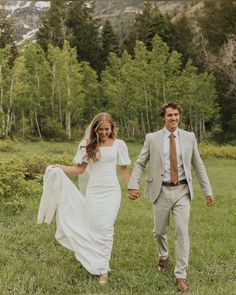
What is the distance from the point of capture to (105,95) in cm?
4909

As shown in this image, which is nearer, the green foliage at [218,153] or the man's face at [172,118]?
the man's face at [172,118]

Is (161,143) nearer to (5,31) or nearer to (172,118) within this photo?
(172,118)

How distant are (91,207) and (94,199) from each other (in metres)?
0.12

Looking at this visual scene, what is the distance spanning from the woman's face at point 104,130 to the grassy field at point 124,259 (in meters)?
1.88

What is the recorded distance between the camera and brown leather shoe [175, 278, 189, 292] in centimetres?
638

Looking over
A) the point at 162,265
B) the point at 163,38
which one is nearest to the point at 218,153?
the point at 162,265

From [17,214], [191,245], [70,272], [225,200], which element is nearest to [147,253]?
[191,245]

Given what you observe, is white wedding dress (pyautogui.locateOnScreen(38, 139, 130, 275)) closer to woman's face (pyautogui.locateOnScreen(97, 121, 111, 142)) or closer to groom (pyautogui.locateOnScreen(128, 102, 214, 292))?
woman's face (pyautogui.locateOnScreen(97, 121, 111, 142))

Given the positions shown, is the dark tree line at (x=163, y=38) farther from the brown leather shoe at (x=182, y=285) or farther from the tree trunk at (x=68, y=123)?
the brown leather shoe at (x=182, y=285)

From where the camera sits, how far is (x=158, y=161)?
6820mm

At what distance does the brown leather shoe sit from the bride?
96 centimetres

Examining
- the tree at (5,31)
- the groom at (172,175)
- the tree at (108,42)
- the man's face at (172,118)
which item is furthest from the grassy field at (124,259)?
the tree at (5,31)

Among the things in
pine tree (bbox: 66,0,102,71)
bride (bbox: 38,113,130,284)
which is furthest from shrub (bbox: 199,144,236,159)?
pine tree (bbox: 66,0,102,71)

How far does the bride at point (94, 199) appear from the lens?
6836mm
